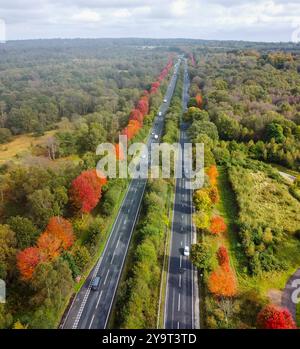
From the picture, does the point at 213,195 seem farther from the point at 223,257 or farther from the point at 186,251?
the point at 223,257

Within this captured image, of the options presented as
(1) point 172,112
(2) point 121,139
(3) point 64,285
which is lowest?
(3) point 64,285

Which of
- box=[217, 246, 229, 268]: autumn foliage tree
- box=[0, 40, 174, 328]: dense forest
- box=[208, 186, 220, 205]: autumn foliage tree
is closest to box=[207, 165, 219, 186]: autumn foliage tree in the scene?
box=[208, 186, 220, 205]: autumn foliage tree

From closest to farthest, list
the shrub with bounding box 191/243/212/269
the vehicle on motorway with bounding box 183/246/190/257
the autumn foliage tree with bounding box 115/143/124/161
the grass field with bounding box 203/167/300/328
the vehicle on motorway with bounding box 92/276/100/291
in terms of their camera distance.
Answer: the grass field with bounding box 203/167/300/328, the vehicle on motorway with bounding box 92/276/100/291, the shrub with bounding box 191/243/212/269, the vehicle on motorway with bounding box 183/246/190/257, the autumn foliage tree with bounding box 115/143/124/161

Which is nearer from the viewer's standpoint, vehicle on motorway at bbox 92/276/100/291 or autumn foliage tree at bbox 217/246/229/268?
vehicle on motorway at bbox 92/276/100/291

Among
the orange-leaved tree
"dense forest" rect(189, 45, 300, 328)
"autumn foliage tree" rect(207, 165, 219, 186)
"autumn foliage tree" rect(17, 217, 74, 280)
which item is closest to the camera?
"dense forest" rect(189, 45, 300, 328)

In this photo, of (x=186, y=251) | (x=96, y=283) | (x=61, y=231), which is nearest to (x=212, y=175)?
(x=186, y=251)

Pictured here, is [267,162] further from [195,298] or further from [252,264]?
[195,298]

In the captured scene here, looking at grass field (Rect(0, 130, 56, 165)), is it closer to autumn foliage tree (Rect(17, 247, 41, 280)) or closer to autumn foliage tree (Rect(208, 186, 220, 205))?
autumn foliage tree (Rect(17, 247, 41, 280))

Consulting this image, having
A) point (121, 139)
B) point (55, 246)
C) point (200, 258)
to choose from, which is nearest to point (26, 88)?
point (121, 139)
